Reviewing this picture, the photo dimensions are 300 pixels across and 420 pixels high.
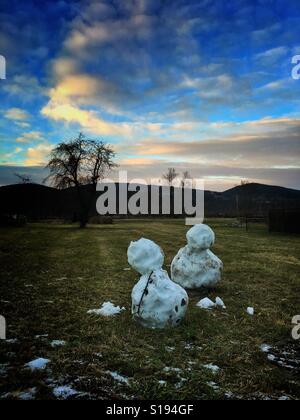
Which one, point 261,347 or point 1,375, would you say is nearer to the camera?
point 1,375

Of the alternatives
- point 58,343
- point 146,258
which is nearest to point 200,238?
point 146,258

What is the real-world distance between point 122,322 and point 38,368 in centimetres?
208

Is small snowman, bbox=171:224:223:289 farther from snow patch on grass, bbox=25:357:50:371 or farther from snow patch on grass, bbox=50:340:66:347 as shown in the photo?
snow patch on grass, bbox=25:357:50:371

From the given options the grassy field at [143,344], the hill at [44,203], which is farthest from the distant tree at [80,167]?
the grassy field at [143,344]

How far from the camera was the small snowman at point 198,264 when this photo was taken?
8391 millimetres

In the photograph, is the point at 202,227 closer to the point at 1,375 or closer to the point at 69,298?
the point at 69,298

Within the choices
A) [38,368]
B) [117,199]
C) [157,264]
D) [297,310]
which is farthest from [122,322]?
[117,199]

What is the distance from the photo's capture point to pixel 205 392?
396 cm

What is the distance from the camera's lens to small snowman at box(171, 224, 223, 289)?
8391 millimetres

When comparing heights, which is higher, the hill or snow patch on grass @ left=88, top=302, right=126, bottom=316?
the hill

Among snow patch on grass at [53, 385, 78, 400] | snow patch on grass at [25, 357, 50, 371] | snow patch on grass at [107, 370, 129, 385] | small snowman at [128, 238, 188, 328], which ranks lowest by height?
snow patch on grass at [107, 370, 129, 385]

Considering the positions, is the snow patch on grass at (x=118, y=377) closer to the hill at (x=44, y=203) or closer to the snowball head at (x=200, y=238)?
the snowball head at (x=200, y=238)

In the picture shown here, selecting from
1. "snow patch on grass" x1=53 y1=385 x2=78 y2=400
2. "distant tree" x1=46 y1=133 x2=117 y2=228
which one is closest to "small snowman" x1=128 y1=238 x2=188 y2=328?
"snow patch on grass" x1=53 y1=385 x2=78 y2=400

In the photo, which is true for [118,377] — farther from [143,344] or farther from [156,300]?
[156,300]
